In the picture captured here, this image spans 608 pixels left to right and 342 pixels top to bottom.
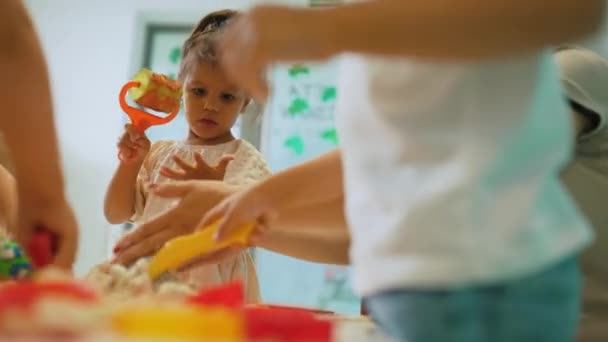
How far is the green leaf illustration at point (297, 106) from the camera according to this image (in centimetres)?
258

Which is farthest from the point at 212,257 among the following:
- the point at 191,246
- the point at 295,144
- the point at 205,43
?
the point at 295,144

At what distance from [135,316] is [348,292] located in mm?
2139

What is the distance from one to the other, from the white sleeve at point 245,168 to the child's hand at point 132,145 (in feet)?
0.53

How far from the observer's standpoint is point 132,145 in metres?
1.19

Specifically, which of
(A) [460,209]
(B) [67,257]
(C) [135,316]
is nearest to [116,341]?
(C) [135,316]

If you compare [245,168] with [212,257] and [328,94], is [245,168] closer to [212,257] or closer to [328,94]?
[212,257]

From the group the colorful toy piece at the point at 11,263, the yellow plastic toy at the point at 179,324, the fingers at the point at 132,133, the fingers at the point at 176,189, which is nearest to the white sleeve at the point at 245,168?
the fingers at the point at 132,133

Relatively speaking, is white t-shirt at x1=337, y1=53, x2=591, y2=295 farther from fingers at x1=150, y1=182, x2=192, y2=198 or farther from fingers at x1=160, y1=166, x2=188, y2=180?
fingers at x1=160, y1=166, x2=188, y2=180

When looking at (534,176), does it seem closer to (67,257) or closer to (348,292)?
(67,257)

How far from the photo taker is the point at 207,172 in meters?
1.03

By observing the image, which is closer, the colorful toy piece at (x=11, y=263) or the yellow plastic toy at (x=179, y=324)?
the yellow plastic toy at (x=179, y=324)

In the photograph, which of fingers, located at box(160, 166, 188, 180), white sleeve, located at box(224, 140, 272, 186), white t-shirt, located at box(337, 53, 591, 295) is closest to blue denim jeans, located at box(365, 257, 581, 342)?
white t-shirt, located at box(337, 53, 591, 295)

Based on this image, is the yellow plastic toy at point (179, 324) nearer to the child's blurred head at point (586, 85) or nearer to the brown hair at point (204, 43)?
the child's blurred head at point (586, 85)

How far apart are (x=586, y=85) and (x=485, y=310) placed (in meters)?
0.41
